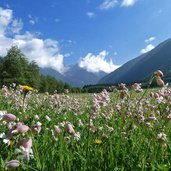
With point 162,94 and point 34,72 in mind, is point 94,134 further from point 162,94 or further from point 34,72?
point 34,72

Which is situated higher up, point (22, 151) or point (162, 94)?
point (162, 94)

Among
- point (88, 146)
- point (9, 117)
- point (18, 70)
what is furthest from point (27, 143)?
point (18, 70)

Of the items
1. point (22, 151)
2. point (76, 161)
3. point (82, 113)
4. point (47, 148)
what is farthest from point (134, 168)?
point (82, 113)

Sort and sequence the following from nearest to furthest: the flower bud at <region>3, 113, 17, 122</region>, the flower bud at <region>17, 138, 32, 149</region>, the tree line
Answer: the flower bud at <region>17, 138, 32, 149</region> → the flower bud at <region>3, 113, 17, 122</region> → the tree line

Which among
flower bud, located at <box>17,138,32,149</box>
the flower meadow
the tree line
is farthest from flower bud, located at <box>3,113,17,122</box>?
the tree line

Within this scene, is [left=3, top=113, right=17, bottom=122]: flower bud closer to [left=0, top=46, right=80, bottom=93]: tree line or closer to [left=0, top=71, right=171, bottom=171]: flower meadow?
[left=0, top=71, right=171, bottom=171]: flower meadow

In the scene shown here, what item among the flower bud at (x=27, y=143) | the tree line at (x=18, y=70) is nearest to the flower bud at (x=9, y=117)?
the flower bud at (x=27, y=143)

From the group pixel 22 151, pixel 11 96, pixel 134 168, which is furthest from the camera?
pixel 11 96

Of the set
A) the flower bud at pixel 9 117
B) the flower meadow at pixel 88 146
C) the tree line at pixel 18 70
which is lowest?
the flower meadow at pixel 88 146

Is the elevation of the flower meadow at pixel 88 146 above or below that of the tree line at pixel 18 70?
below

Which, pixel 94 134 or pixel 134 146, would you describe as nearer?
pixel 134 146

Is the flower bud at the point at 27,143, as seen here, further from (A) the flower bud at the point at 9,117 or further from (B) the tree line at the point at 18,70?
(B) the tree line at the point at 18,70

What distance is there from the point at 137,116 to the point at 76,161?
2330 mm

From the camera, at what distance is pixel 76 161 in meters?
4.51
